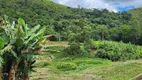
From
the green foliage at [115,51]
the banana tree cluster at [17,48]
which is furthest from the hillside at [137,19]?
the banana tree cluster at [17,48]

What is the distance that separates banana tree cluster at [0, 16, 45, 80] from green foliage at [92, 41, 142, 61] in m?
25.2

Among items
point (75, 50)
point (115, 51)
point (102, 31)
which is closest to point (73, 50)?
point (75, 50)

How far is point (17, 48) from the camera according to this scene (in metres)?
13.1

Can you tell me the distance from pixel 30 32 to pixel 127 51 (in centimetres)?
3076

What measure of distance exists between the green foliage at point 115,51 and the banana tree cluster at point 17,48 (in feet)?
82.7

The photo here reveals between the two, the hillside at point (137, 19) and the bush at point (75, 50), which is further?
the hillside at point (137, 19)

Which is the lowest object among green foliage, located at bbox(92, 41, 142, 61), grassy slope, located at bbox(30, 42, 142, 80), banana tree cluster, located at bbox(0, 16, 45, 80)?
green foliage, located at bbox(92, 41, 142, 61)

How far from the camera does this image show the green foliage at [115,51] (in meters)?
38.4

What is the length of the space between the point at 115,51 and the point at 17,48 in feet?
91.9

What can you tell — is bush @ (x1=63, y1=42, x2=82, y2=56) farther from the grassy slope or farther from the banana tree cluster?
the banana tree cluster

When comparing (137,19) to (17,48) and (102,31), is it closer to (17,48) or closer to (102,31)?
(102,31)

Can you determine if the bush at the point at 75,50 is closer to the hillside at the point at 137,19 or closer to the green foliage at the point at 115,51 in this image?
the green foliage at the point at 115,51

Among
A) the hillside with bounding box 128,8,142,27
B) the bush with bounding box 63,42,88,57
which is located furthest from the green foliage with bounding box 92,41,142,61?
the hillside with bounding box 128,8,142,27

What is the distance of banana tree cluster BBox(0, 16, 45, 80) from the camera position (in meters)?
13.0
